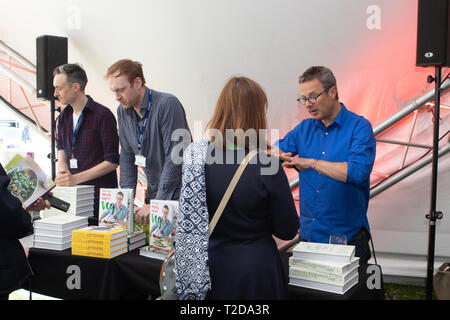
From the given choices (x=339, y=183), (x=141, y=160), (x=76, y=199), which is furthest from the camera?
(x=141, y=160)

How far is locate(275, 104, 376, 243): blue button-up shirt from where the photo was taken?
1820 mm

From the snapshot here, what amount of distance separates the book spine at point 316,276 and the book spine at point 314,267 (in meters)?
0.01

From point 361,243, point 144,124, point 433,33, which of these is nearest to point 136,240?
point 144,124

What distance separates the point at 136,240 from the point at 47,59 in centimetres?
255

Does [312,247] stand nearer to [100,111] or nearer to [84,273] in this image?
[84,273]

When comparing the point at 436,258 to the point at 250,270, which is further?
Answer: the point at 436,258

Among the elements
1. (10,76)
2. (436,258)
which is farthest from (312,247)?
(10,76)

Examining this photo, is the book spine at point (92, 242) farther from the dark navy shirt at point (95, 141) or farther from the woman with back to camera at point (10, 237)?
the dark navy shirt at point (95, 141)

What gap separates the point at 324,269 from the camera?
130 centimetres

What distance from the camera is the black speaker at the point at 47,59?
139 inches

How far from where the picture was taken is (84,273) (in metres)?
1.68

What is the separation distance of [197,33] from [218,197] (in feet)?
9.22

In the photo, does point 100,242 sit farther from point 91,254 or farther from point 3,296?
point 3,296

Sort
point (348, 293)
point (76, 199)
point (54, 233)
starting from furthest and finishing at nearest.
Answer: point (76, 199) → point (54, 233) → point (348, 293)
